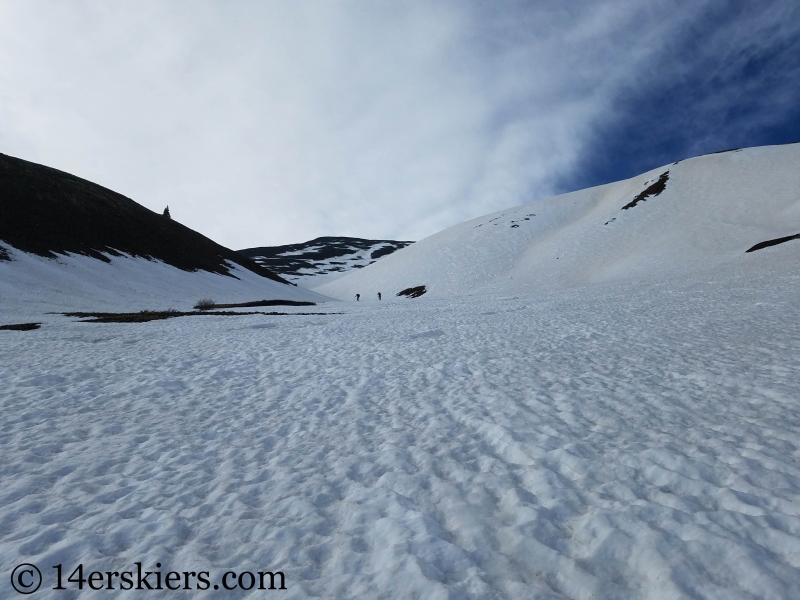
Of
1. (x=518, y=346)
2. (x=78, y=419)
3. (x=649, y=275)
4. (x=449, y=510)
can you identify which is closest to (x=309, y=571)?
(x=449, y=510)

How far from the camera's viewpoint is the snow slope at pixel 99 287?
2747 cm

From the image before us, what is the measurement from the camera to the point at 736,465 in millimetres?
4824

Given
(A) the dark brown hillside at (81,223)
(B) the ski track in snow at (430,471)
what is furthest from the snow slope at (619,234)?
(B) the ski track in snow at (430,471)

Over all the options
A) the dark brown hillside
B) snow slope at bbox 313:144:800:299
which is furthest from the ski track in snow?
the dark brown hillside

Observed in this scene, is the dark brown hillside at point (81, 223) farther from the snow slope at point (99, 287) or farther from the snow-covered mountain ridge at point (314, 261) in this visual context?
the snow-covered mountain ridge at point (314, 261)

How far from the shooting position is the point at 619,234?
5338 cm

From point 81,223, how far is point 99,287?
18.4m

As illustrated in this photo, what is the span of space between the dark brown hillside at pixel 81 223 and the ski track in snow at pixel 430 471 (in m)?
38.2

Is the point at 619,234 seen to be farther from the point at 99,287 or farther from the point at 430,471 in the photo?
the point at 99,287

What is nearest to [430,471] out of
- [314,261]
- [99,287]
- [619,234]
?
[99,287]

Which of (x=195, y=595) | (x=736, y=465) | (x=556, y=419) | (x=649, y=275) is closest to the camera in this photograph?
(x=195, y=595)

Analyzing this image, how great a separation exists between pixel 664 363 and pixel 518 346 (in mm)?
4060

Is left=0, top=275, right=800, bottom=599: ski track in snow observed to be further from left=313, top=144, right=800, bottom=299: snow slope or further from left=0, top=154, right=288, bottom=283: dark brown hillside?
left=0, top=154, right=288, bottom=283: dark brown hillside

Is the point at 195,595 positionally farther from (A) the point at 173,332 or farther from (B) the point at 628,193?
(B) the point at 628,193
